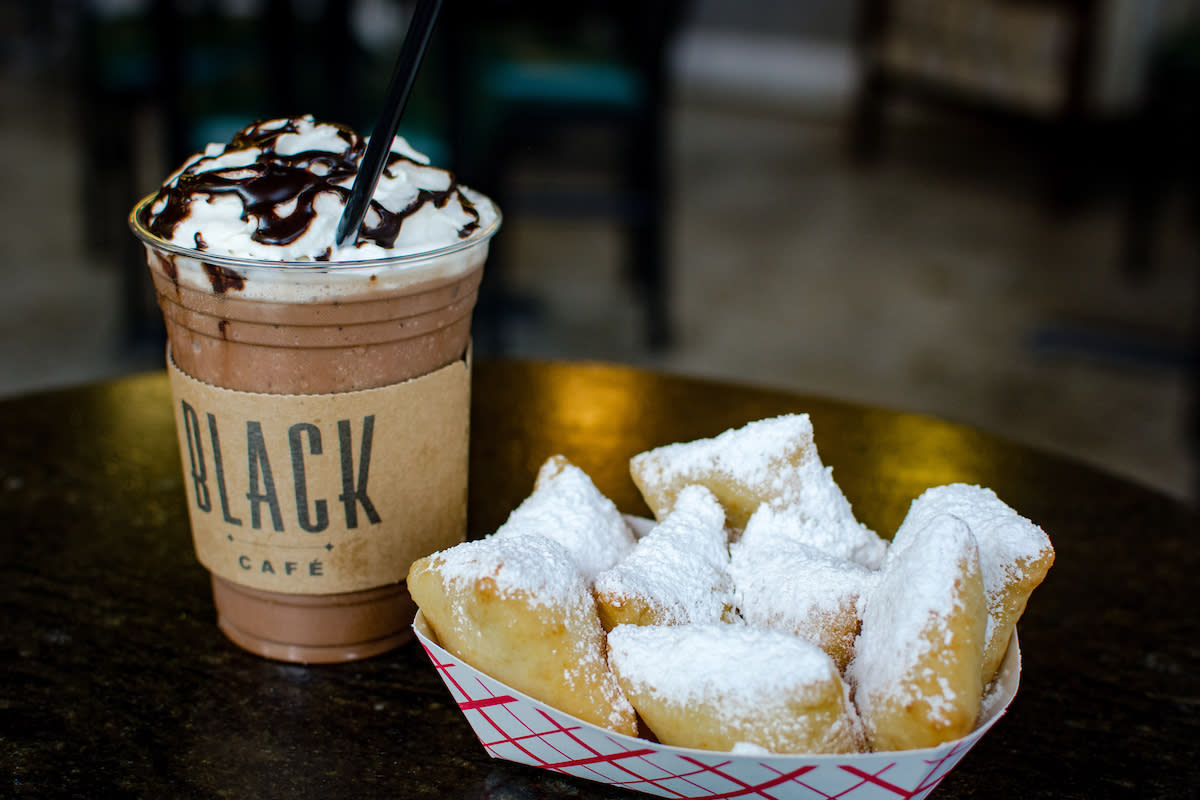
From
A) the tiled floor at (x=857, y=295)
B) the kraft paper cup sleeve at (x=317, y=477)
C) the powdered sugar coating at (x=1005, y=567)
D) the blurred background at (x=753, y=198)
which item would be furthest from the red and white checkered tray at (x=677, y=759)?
the tiled floor at (x=857, y=295)

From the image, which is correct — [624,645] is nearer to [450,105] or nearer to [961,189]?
[450,105]

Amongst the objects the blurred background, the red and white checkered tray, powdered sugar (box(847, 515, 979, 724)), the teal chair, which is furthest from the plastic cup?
the teal chair

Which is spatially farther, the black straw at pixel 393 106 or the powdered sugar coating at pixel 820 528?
the powdered sugar coating at pixel 820 528

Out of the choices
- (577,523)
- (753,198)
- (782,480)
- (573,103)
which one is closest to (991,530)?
(782,480)

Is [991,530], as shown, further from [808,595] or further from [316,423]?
[316,423]

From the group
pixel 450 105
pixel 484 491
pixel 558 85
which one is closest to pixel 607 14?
pixel 558 85

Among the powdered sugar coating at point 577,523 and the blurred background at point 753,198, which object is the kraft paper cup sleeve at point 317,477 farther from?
the blurred background at point 753,198
